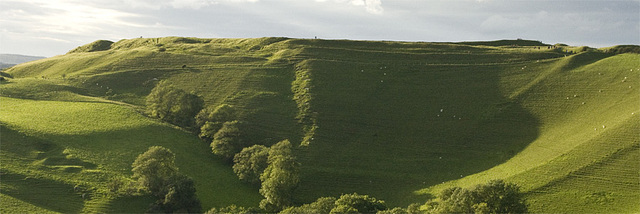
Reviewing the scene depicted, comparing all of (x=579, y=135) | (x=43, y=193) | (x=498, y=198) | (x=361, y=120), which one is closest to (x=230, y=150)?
Answer: (x=43, y=193)

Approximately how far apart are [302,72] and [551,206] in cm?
7288

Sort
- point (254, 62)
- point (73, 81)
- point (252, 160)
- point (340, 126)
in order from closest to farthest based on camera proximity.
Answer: point (252, 160), point (340, 126), point (73, 81), point (254, 62)

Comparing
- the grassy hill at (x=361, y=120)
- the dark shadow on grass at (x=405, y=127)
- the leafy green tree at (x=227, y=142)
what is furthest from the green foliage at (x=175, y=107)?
the dark shadow on grass at (x=405, y=127)

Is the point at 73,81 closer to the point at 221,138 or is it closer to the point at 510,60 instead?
the point at 221,138

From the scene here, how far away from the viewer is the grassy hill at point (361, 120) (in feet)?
207

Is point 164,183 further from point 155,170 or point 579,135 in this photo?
point 579,135

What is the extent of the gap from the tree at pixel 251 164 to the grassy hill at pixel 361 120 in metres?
1.81

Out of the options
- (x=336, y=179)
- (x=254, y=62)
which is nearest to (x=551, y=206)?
(x=336, y=179)

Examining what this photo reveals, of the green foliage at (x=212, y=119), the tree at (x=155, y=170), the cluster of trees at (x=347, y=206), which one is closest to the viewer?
the cluster of trees at (x=347, y=206)

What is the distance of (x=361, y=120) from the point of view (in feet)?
307

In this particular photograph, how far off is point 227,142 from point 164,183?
19366 millimetres

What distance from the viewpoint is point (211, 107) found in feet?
324

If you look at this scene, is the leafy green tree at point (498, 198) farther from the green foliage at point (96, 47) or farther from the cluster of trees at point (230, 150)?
the green foliage at point (96, 47)

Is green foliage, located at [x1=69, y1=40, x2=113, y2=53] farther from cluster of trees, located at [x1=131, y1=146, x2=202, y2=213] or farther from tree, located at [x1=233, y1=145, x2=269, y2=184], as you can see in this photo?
cluster of trees, located at [x1=131, y1=146, x2=202, y2=213]
